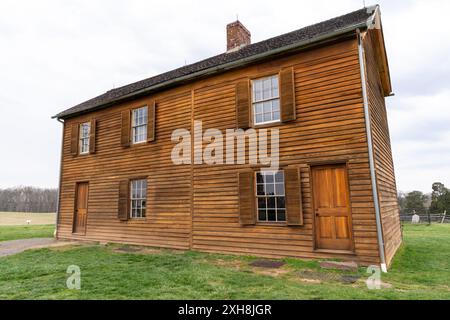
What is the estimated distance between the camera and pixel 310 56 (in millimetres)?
7543

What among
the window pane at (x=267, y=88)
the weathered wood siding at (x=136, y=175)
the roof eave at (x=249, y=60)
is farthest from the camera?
the weathered wood siding at (x=136, y=175)

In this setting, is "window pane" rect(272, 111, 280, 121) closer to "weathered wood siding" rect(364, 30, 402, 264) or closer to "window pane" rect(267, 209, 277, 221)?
"weathered wood siding" rect(364, 30, 402, 264)

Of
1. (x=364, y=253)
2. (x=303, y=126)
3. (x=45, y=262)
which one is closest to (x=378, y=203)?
(x=364, y=253)

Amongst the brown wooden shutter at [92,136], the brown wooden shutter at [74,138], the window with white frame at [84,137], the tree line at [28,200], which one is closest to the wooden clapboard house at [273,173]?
the brown wooden shutter at [92,136]

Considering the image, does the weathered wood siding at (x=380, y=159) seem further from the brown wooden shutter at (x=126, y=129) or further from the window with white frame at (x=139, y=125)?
the brown wooden shutter at (x=126, y=129)

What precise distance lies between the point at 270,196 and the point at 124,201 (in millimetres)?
6127

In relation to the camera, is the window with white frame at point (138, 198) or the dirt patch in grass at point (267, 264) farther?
the window with white frame at point (138, 198)

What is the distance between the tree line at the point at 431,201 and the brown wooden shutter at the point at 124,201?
30.4 metres

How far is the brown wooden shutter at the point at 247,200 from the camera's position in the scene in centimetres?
776

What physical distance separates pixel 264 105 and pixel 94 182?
837 cm

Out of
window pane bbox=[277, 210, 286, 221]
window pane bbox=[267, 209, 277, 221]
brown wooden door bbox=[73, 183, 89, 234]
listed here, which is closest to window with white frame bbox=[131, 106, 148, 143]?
brown wooden door bbox=[73, 183, 89, 234]

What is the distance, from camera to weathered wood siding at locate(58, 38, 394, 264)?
22.0 feet

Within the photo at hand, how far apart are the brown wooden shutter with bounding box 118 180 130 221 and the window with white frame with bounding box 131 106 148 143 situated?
182 cm

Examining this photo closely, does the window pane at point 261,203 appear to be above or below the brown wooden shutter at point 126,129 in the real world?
below
